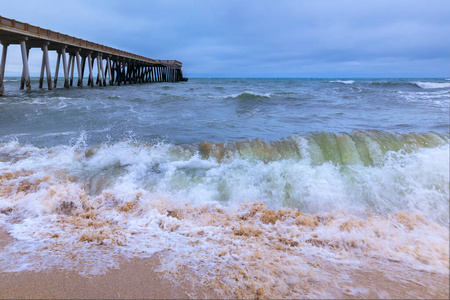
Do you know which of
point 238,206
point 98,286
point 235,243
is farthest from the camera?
point 238,206

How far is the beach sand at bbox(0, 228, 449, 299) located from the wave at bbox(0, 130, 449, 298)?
76 millimetres

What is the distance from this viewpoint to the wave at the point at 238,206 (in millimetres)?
2098

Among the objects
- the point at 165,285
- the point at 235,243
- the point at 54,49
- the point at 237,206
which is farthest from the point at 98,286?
the point at 54,49

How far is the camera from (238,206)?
3271 millimetres

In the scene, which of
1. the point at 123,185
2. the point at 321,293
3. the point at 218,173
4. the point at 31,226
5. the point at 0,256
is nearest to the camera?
the point at 321,293

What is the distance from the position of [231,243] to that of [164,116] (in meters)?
8.28

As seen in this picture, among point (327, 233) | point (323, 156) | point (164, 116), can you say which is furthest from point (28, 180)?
point (164, 116)

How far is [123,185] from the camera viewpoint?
12.5 feet

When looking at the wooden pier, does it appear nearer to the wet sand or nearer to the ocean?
the ocean

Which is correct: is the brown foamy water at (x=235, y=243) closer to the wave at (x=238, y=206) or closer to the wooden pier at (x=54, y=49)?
the wave at (x=238, y=206)

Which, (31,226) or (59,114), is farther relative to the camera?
(59,114)

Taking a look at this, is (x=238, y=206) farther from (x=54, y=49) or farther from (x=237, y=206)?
(x=54, y=49)

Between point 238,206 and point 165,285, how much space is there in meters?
1.52

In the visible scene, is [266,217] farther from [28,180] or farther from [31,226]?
[28,180]
